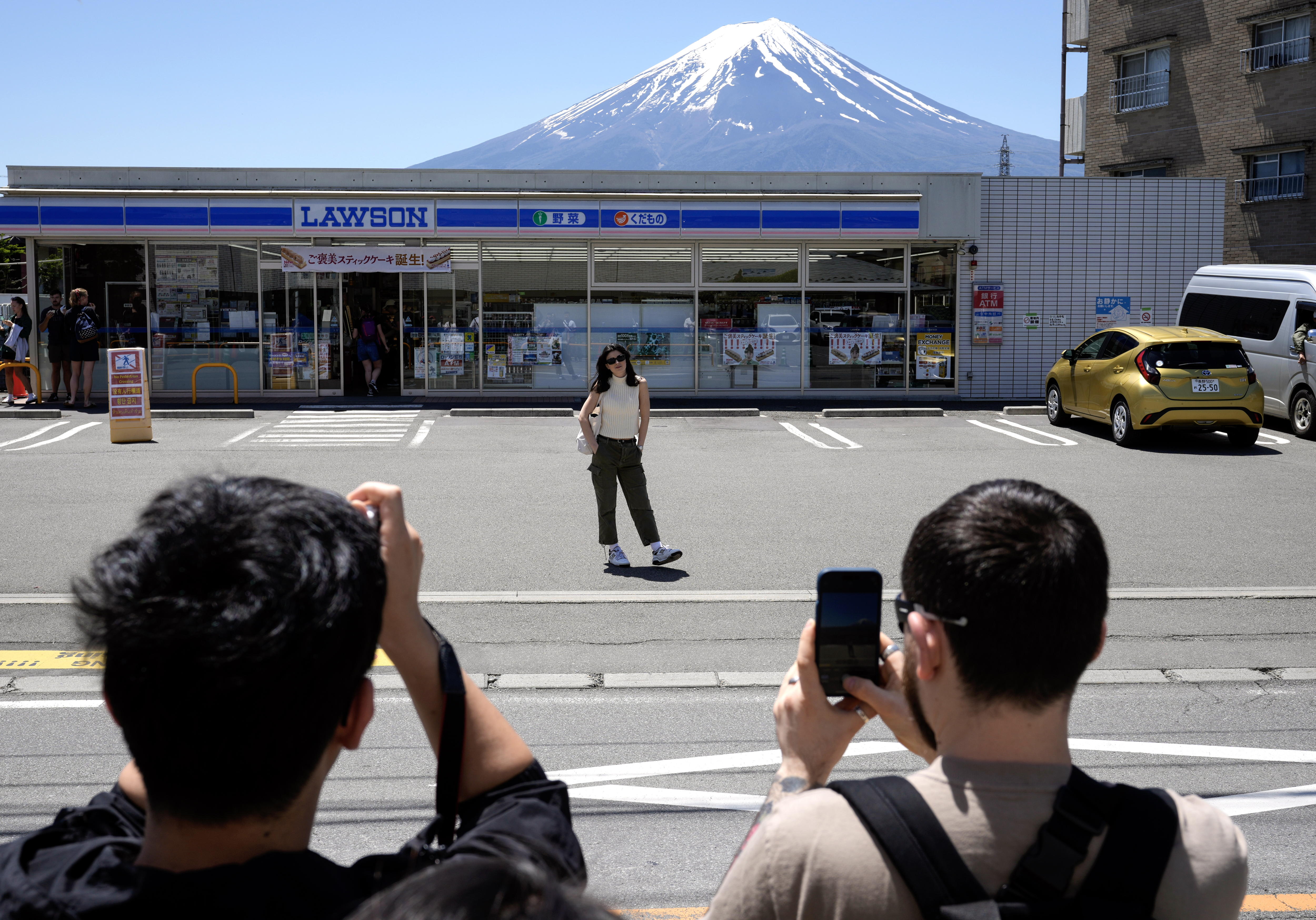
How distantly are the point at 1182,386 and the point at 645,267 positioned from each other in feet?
32.8

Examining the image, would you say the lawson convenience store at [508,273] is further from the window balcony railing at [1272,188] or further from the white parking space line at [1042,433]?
the window balcony railing at [1272,188]

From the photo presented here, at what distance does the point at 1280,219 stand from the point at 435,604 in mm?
30791

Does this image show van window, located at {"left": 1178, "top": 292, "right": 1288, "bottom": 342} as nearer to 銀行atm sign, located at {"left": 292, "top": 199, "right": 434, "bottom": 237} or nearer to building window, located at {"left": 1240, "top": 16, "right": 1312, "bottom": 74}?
銀行atm sign, located at {"left": 292, "top": 199, "right": 434, "bottom": 237}

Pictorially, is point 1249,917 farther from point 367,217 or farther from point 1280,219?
point 1280,219

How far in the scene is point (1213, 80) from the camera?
32.8 meters

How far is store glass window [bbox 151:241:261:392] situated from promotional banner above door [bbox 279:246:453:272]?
2.72 feet

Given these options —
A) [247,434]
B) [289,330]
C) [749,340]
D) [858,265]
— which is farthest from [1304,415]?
[289,330]

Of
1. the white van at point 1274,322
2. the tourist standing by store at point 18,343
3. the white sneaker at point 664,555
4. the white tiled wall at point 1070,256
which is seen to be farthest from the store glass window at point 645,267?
the white sneaker at point 664,555

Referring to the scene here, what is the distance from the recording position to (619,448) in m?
9.06

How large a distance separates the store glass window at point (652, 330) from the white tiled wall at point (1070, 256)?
5.30 metres

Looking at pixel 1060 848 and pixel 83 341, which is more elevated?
pixel 83 341

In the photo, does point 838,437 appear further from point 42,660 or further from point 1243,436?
point 42,660

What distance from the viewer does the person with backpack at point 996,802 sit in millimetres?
1522

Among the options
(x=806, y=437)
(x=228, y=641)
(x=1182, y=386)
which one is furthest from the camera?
(x=806, y=437)
